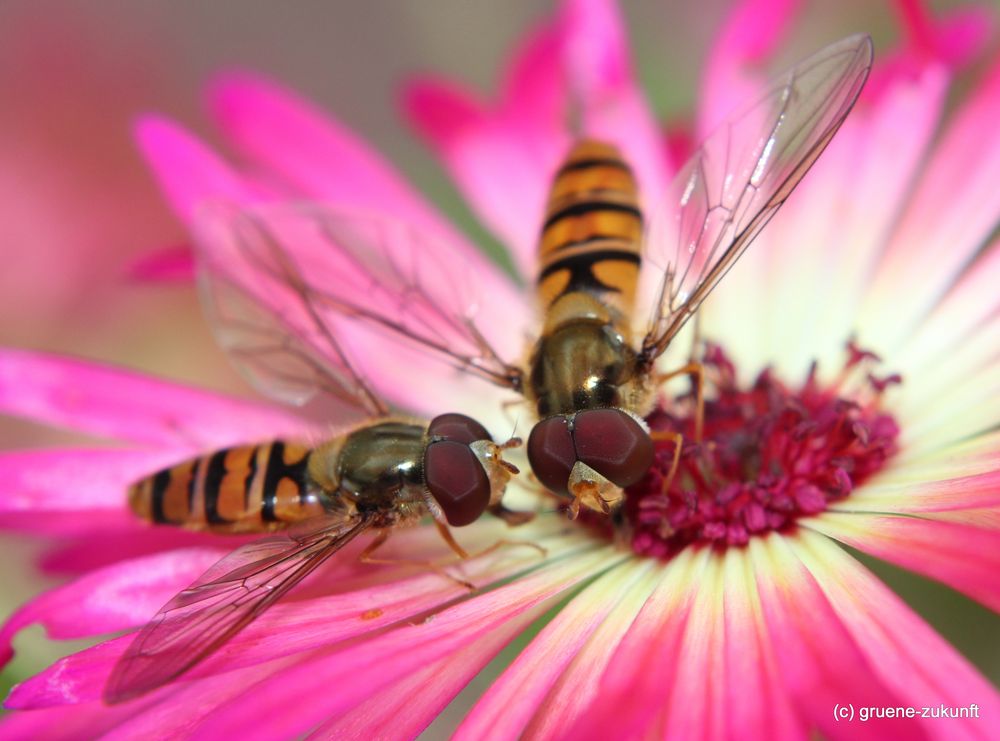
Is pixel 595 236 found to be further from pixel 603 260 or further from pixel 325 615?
pixel 325 615

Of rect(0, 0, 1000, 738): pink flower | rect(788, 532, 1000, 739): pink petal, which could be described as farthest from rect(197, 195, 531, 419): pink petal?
rect(788, 532, 1000, 739): pink petal

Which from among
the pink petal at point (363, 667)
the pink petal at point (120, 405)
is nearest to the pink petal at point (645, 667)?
the pink petal at point (363, 667)

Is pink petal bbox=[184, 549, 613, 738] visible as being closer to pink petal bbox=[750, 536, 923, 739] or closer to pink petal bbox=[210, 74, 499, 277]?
pink petal bbox=[750, 536, 923, 739]

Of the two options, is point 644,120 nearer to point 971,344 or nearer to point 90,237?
point 971,344

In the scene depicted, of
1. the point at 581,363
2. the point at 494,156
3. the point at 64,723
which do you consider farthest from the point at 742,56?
the point at 64,723

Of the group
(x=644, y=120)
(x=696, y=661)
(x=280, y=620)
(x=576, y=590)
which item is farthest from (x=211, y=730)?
(x=644, y=120)

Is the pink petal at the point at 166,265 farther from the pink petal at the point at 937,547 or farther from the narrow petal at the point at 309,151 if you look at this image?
the pink petal at the point at 937,547
